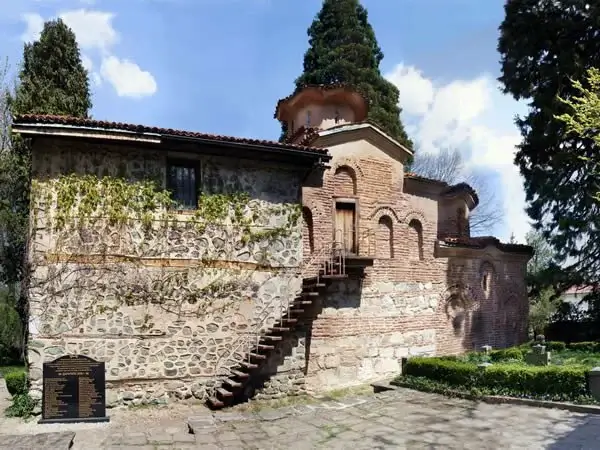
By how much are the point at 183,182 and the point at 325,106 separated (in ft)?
26.6

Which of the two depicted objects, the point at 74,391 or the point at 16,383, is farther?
the point at 16,383

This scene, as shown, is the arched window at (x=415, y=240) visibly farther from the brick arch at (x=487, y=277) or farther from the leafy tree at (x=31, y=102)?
the leafy tree at (x=31, y=102)

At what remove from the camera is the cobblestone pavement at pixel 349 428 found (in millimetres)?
9156

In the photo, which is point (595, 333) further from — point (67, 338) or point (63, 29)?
point (63, 29)

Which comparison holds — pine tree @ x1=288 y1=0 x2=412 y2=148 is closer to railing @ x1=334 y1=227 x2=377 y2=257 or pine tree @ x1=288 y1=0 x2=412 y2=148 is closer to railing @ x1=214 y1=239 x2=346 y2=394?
railing @ x1=334 y1=227 x2=377 y2=257

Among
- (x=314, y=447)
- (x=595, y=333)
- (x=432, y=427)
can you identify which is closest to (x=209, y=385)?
(x=314, y=447)

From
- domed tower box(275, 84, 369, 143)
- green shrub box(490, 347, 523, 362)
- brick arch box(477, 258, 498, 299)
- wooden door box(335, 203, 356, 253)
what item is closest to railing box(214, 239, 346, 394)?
wooden door box(335, 203, 356, 253)

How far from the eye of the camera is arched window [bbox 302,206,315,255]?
14156 mm

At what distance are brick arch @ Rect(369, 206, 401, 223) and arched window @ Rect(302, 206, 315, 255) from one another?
2.07 m

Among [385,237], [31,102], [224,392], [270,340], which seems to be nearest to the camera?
[224,392]

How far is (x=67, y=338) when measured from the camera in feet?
37.4

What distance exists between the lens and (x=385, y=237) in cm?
1578

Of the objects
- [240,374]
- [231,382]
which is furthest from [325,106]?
[231,382]

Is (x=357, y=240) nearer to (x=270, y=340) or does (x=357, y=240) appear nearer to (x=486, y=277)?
(x=270, y=340)
